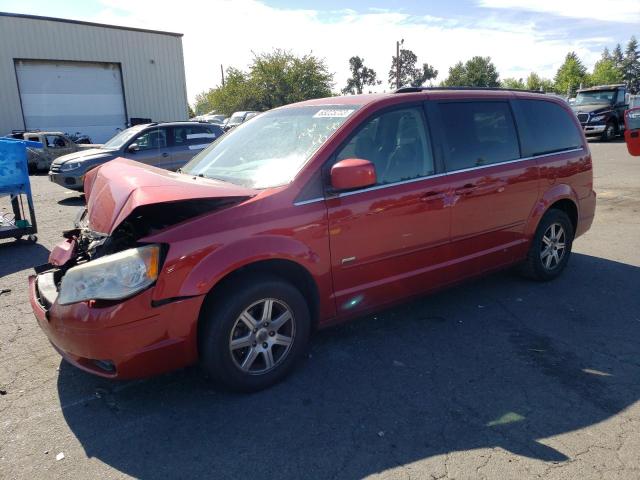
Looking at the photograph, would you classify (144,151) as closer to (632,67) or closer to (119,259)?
(119,259)

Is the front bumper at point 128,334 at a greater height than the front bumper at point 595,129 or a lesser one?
lesser

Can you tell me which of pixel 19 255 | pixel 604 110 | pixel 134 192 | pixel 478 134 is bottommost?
pixel 19 255

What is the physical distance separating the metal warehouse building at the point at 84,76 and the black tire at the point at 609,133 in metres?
23.2

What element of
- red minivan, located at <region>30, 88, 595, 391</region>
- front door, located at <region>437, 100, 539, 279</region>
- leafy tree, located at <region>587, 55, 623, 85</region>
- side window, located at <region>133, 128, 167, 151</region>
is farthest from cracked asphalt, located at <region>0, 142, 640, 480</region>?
leafy tree, located at <region>587, 55, 623, 85</region>

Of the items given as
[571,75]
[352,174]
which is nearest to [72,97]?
[352,174]

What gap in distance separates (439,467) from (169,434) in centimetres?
150

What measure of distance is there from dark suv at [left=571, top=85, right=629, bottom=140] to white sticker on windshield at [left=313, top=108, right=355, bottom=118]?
847 inches

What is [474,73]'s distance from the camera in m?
84.8

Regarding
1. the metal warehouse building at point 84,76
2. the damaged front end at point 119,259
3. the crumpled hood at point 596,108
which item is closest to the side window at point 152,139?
the damaged front end at point 119,259

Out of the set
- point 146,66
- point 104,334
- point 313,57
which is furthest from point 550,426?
point 313,57

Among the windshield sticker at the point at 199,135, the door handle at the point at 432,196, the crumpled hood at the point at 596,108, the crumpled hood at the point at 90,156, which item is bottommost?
the door handle at the point at 432,196

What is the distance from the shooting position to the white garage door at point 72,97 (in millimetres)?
24344

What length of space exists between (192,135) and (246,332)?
9.35 meters

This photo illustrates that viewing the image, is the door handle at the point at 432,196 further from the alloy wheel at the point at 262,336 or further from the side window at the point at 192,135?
the side window at the point at 192,135
